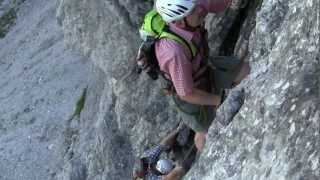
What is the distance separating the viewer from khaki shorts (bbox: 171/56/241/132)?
12.4 metres

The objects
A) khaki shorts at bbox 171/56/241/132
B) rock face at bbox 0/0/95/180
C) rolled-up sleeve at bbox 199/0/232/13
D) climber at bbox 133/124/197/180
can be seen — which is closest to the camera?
rolled-up sleeve at bbox 199/0/232/13

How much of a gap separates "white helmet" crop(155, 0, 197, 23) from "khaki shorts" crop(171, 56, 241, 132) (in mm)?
1683

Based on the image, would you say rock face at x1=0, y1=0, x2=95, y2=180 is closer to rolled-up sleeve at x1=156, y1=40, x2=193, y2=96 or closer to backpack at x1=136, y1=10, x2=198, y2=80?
backpack at x1=136, y1=10, x2=198, y2=80

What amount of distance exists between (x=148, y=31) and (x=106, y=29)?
6900 mm

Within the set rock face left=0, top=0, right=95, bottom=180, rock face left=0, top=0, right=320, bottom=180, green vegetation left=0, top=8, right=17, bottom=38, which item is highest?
rock face left=0, top=0, right=320, bottom=180

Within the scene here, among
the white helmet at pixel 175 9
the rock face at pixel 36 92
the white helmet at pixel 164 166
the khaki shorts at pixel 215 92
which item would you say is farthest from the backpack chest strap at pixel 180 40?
the rock face at pixel 36 92

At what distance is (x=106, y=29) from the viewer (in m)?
18.1

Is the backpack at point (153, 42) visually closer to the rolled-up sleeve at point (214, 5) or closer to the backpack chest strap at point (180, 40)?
the backpack chest strap at point (180, 40)

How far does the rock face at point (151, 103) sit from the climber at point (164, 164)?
1.25 m

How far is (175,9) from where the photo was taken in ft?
35.7

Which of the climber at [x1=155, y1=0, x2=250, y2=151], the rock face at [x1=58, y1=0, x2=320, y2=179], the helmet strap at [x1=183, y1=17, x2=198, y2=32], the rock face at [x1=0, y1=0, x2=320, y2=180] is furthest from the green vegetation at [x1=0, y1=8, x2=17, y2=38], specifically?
the helmet strap at [x1=183, y1=17, x2=198, y2=32]

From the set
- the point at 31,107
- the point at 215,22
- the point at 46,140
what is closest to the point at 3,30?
the point at 31,107

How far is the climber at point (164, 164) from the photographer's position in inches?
522

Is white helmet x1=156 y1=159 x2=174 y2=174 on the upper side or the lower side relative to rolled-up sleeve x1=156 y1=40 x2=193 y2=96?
lower
